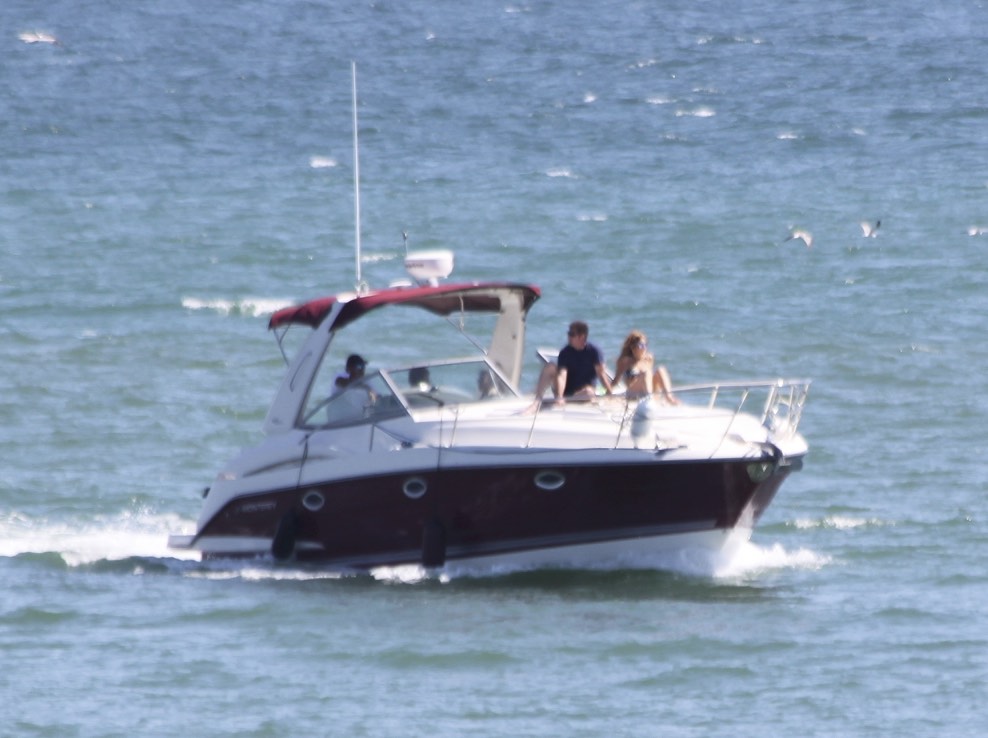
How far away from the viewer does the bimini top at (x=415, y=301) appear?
59.4 feet

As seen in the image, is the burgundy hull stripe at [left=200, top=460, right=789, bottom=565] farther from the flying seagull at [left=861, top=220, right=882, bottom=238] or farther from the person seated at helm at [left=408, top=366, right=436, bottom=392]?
the flying seagull at [left=861, top=220, right=882, bottom=238]

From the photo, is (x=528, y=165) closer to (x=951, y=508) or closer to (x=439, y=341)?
(x=439, y=341)

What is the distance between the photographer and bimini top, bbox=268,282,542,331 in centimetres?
1811

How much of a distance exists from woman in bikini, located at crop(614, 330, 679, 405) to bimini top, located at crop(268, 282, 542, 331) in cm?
147

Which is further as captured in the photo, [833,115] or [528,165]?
[833,115]

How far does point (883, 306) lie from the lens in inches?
1350

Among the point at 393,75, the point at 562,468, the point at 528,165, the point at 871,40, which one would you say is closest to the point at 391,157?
the point at 528,165

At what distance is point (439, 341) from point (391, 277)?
28.6 feet

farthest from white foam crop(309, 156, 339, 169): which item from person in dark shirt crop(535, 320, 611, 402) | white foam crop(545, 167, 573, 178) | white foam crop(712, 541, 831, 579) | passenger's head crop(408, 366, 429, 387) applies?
person in dark shirt crop(535, 320, 611, 402)

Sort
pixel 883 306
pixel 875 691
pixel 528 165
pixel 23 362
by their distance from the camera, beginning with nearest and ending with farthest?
pixel 875 691 < pixel 23 362 < pixel 883 306 < pixel 528 165

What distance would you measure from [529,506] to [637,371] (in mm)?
1380

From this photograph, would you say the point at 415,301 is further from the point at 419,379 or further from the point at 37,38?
the point at 37,38

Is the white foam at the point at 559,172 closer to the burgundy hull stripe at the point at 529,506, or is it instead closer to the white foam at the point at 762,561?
the white foam at the point at 762,561

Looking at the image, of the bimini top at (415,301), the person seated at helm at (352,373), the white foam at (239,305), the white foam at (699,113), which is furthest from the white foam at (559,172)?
the person seated at helm at (352,373)
